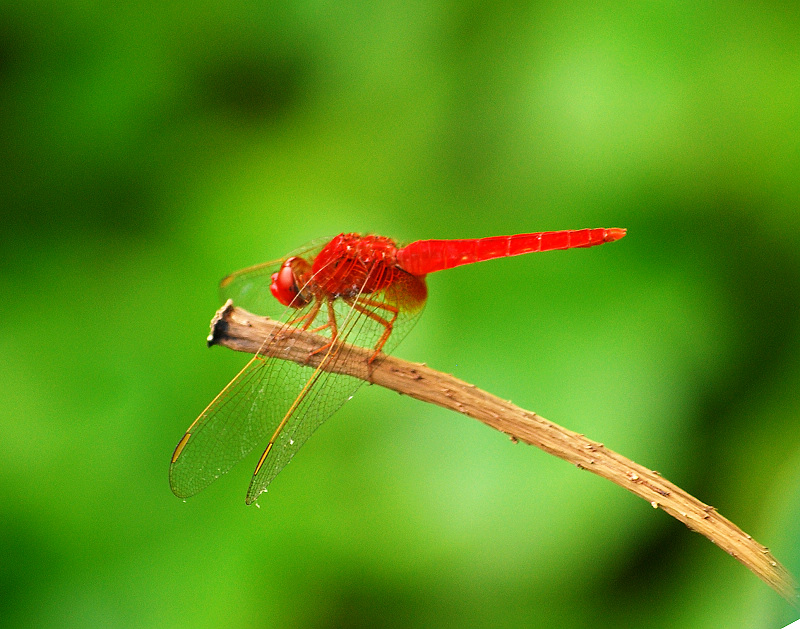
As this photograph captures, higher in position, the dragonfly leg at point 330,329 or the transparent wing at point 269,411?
the dragonfly leg at point 330,329

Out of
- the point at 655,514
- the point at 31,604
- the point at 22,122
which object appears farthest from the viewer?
the point at 22,122

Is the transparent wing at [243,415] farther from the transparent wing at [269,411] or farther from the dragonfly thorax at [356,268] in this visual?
the dragonfly thorax at [356,268]

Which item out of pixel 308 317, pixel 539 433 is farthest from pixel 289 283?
pixel 539 433

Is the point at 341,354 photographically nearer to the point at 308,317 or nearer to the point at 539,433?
the point at 308,317

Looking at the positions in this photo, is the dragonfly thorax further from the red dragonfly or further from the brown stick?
→ the brown stick

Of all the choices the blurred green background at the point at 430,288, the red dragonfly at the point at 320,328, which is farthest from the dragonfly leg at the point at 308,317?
the blurred green background at the point at 430,288

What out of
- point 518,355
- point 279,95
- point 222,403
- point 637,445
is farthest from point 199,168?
point 637,445

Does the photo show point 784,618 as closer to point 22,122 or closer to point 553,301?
point 553,301

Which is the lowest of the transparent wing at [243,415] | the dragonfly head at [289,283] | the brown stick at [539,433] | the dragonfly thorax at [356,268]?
the transparent wing at [243,415]
